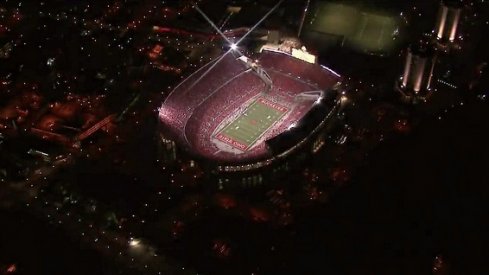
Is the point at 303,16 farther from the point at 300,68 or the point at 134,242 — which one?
the point at 134,242

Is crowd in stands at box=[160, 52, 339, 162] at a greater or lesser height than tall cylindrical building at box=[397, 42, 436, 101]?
lesser

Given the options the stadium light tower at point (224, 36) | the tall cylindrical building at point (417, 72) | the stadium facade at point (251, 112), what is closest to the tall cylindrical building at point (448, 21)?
the tall cylindrical building at point (417, 72)

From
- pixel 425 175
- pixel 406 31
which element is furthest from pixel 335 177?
pixel 406 31

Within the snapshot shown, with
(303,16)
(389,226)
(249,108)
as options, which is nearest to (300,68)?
(249,108)

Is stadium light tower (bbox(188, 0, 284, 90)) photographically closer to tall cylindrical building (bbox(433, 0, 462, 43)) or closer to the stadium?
the stadium

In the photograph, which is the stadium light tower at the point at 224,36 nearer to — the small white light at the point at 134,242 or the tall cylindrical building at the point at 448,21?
the small white light at the point at 134,242

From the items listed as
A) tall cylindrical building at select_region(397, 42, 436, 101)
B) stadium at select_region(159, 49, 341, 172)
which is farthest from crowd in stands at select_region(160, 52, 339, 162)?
tall cylindrical building at select_region(397, 42, 436, 101)

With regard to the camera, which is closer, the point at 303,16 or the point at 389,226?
the point at 389,226

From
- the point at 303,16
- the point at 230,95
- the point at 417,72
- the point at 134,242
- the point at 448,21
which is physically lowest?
the point at 134,242
